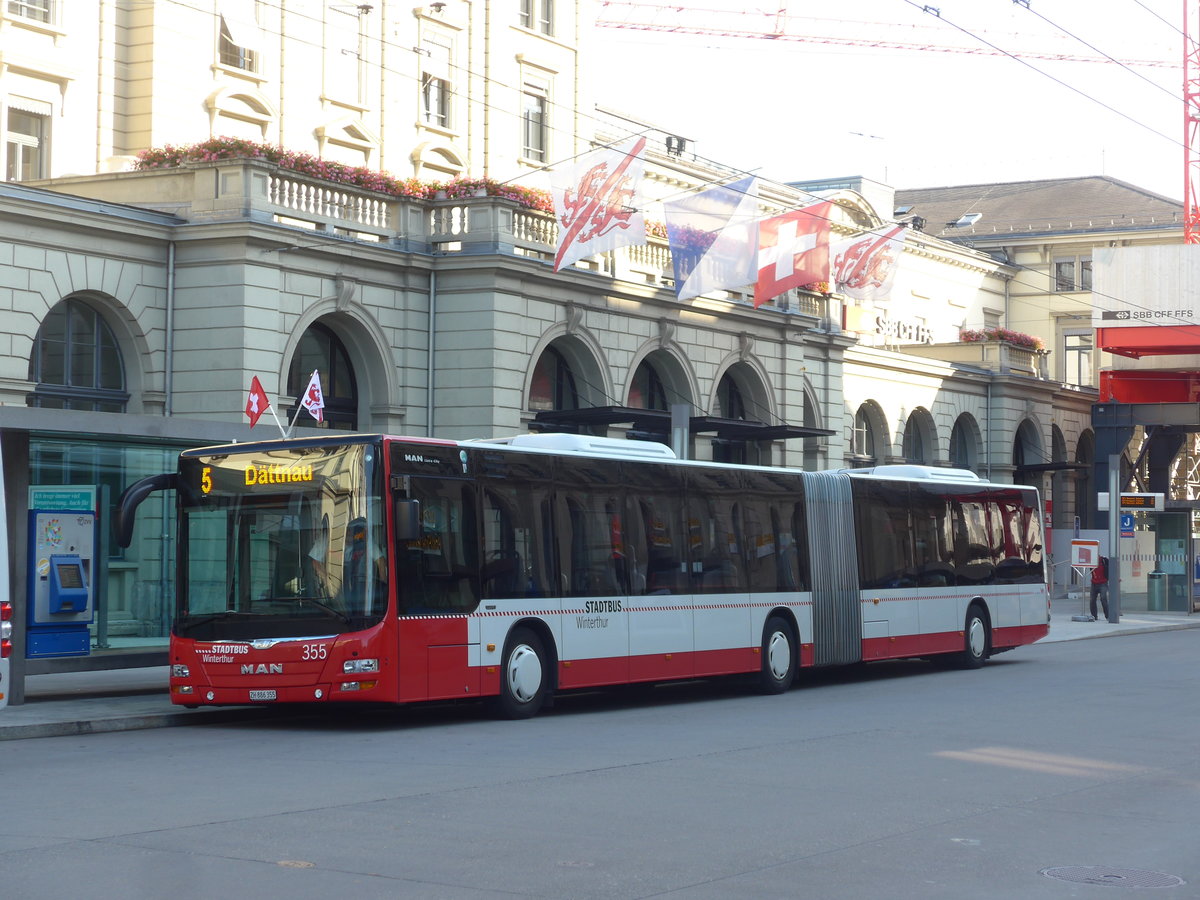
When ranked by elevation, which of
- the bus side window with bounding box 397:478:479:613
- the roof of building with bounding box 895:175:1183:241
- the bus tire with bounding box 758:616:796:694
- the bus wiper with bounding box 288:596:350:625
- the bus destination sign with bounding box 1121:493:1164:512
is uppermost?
the roof of building with bounding box 895:175:1183:241

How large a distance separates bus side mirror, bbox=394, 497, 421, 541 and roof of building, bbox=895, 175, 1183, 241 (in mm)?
58894

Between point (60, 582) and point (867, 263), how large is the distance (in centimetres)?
2831

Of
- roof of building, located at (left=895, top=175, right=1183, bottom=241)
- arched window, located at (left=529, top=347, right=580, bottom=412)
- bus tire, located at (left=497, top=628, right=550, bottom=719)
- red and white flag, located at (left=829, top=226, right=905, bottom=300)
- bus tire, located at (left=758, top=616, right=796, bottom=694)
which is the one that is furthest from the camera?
roof of building, located at (left=895, top=175, right=1183, bottom=241)

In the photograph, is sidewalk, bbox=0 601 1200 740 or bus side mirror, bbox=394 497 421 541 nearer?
sidewalk, bbox=0 601 1200 740

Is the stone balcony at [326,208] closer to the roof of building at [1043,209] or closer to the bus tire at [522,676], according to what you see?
the bus tire at [522,676]

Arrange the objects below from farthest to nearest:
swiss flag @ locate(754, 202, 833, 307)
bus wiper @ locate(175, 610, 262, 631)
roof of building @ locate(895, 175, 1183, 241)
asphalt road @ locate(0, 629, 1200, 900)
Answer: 1. roof of building @ locate(895, 175, 1183, 241)
2. swiss flag @ locate(754, 202, 833, 307)
3. bus wiper @ locate(175, 610, 262, 631)
4. asphalt road @ locate(0, 629, 1200, 900)

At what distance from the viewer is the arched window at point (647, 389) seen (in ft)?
125

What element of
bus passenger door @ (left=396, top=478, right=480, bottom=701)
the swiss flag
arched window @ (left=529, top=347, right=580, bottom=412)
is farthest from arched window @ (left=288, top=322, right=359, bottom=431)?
bus passenger door @ (left=396, top=478, right=480, bottom=701)

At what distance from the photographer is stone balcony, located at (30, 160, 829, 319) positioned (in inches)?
1127

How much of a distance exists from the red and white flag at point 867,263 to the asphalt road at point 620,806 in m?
24.6

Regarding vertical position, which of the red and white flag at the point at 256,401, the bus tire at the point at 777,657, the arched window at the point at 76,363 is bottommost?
the bus tire at the point at 777,657

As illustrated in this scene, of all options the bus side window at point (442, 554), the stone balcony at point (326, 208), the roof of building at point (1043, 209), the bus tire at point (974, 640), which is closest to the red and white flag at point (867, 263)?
the stone balcony at point (326, 208)

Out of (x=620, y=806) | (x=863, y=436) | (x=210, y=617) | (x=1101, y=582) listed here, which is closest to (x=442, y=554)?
(x=210, y=617)

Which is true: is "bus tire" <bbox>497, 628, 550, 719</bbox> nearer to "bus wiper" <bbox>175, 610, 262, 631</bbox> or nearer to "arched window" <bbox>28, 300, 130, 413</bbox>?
"bus wiper" <bbox>175, 610, 262, 631</bbox>
